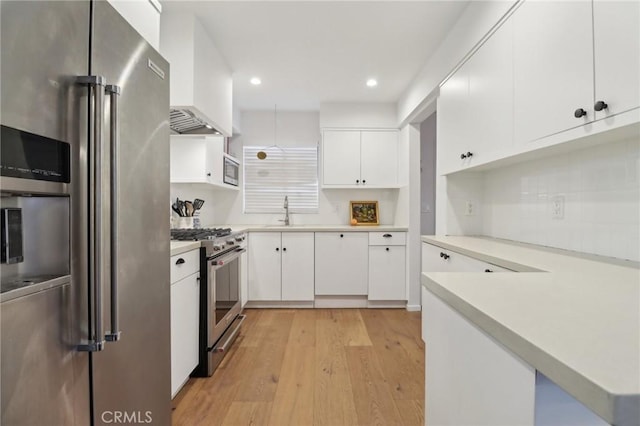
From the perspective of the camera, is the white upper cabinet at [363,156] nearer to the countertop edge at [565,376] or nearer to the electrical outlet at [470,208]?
the electrical outlet at [470,208]

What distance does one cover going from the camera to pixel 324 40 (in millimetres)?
2324

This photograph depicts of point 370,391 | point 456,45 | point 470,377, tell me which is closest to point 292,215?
point 370,391

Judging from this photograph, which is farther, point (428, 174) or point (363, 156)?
point (428, 174)

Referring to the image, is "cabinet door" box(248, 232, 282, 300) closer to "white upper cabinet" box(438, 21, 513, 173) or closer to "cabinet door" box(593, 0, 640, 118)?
"white upper cabinet" box(438, 21, 513, 173)

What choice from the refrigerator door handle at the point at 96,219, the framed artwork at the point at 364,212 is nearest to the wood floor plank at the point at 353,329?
the framed artwork at the point at 364,212

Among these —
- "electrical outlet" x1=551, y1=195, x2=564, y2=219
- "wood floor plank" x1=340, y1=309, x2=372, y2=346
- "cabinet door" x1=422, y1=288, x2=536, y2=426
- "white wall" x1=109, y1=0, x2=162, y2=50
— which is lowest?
"wood floor plank" x1=340, y1=309, x2=372, y2=346

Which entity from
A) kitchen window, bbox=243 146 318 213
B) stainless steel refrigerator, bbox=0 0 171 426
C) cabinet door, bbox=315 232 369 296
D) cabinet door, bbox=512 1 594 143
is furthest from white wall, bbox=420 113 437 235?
stainless steel refrigerator, bbox=0 0 171 426

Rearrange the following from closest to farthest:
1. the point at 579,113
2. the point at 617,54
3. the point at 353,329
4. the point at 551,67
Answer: the point at 617,54, the point at 579,113, the point at 551,67, the point at 353,329

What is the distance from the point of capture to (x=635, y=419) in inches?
13.3

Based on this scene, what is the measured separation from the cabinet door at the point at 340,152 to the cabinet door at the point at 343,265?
0.78 m

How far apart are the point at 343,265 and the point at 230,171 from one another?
169cm

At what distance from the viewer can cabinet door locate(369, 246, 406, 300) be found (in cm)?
339

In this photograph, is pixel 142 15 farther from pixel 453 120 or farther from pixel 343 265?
pixel 343 265

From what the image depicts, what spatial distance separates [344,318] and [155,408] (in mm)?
2121
